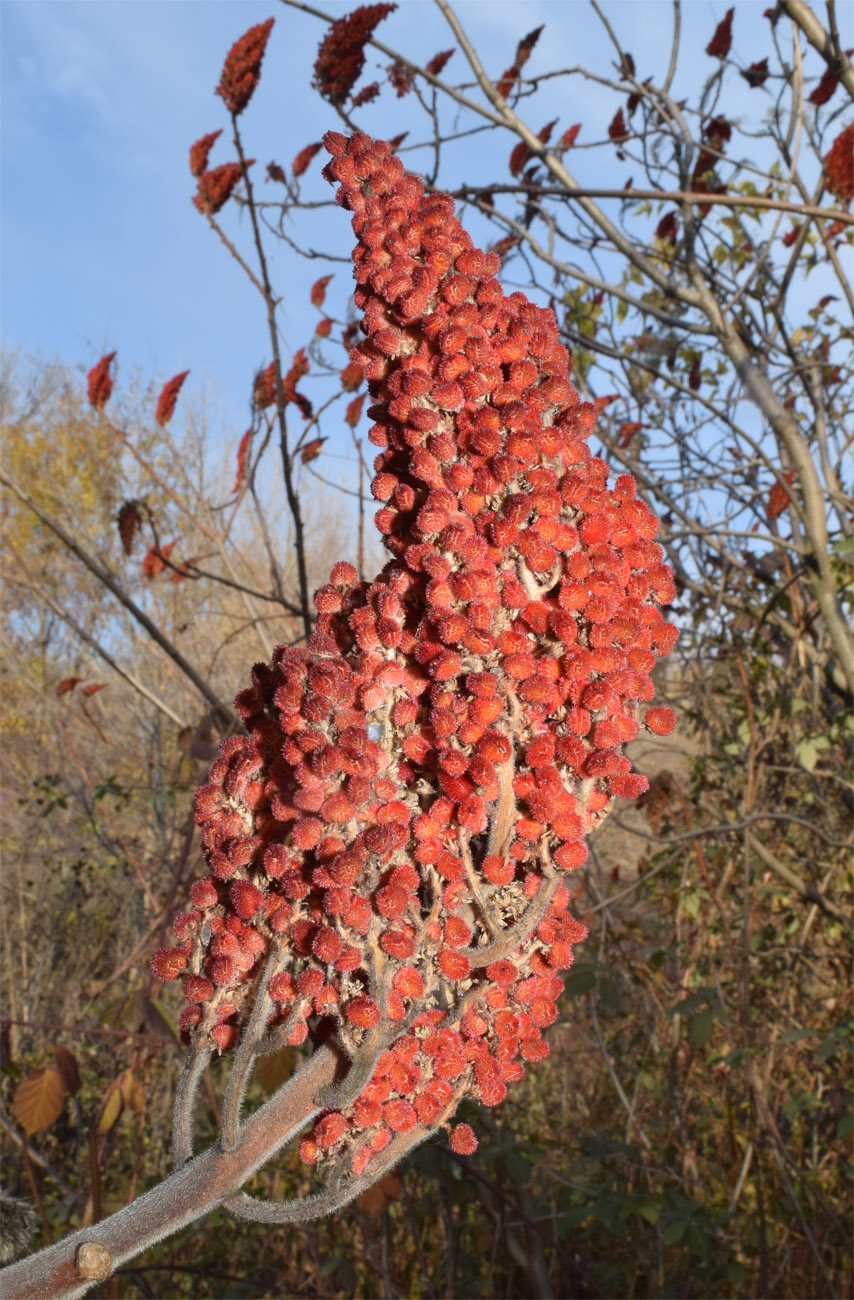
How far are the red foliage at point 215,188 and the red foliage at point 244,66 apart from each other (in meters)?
0.30

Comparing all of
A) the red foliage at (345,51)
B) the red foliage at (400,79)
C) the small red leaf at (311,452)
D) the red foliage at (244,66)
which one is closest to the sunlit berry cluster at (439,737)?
the red foliage at (244,66)

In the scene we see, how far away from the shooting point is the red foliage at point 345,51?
7.90 ft

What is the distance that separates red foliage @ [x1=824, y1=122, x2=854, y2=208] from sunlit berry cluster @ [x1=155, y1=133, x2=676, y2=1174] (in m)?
2.74

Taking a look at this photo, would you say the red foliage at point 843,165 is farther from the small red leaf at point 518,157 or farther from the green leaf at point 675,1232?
the green leaf at point 675,1232

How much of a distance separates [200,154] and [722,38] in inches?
82.5

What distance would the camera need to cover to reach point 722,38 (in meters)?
3.42

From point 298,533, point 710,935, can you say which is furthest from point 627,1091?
point 298,533

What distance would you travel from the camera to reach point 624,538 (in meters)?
0.86

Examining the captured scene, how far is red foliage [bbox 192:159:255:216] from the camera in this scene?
8.23ft

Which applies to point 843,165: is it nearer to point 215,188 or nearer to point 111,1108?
point 215,188

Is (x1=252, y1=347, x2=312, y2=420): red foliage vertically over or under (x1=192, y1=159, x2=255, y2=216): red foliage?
under

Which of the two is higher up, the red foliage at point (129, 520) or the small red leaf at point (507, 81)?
the small red leaf at point (507, 81)

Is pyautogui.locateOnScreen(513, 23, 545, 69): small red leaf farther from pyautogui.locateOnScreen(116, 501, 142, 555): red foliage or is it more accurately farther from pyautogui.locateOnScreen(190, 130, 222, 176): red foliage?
pyautogui.locateOnScreen(116, 501, 142, 555): red foliage

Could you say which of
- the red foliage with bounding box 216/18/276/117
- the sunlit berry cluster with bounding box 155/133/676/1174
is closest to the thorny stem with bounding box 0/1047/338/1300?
the sunlit berry cluster with bounding box 155/133/676/1174
